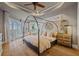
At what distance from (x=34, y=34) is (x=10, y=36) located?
35 cm

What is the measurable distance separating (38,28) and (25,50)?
1.24ft

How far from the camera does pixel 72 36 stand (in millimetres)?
1810

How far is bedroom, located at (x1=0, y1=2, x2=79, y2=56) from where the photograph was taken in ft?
5.95

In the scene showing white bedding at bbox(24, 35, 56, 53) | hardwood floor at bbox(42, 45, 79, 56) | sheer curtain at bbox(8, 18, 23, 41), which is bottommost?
hardwood floor at bbox(42, 45, 79, 56)

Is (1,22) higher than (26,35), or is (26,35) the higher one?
(1,22)

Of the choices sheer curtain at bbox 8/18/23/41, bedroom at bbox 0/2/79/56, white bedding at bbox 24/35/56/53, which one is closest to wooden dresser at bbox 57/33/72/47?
bedroom at bbox 0/2/79/56

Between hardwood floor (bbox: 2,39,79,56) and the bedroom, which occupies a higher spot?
the bedroom

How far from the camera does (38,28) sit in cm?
185

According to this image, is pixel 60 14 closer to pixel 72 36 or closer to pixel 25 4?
pixel 72 36

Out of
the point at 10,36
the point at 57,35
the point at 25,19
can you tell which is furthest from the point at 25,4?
the point at 57,35

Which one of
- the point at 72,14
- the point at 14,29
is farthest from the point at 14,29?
the point at 72,14

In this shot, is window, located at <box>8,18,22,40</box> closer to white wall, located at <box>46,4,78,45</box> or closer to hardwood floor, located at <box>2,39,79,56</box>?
hardwood floor, located at <box>2,39,79,56</box>

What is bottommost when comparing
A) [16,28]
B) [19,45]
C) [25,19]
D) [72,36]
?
[19,45]

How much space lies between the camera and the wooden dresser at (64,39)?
1.81 m
